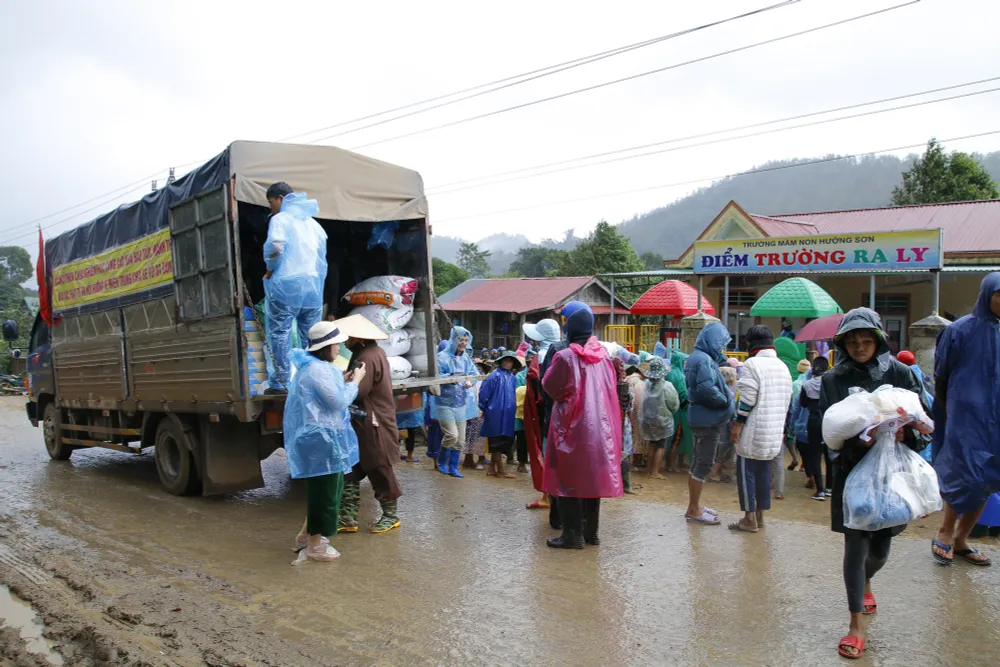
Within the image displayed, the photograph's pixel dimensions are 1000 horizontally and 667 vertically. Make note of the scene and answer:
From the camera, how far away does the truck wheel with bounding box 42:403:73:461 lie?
996 cm

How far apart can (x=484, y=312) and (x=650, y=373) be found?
18727 mm

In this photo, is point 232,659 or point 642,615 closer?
point 232,659

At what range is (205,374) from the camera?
658cm

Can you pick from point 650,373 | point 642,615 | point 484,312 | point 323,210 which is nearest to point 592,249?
point 484,312

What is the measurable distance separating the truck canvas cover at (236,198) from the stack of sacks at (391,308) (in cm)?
71

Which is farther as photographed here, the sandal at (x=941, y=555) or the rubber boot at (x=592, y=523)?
the rubber boot at (x=592, y=523)

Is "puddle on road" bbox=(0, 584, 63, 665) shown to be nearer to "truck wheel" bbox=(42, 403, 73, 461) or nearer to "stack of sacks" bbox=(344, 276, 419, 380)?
"stack of sacks" bbox=(344, 276, 419, 380)

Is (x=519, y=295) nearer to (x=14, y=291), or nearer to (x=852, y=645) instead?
(x=852, y=645)

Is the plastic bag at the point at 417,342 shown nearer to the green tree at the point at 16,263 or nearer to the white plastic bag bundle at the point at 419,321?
the white plastic bag bundle at the point at 419,321

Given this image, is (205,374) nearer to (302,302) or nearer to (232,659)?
(302,302)

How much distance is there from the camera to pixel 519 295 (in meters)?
26.6

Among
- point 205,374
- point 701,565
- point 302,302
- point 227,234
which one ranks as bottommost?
point 701,565

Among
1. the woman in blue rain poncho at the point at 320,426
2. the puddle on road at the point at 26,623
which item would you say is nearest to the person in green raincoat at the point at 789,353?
the woman in blue rain poncho at the point at 320,426

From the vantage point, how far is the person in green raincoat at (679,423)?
885 centimetres
